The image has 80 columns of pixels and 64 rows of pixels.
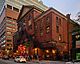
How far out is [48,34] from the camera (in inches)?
2514

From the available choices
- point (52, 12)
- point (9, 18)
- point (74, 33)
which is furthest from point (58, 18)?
point (9, 18)

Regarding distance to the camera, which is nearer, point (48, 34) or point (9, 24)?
point (48, 34)

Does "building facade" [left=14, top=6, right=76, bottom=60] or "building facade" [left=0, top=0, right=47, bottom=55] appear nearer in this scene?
"building facade" [left=14, top=6, right=76, bottom=60]

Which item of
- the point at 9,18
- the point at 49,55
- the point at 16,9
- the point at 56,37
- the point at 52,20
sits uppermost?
the point at 16,9

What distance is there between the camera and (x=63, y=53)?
200 ft

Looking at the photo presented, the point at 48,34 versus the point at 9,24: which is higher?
the point at 9,24

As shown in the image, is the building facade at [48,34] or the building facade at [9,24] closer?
the building facade at [48,34]

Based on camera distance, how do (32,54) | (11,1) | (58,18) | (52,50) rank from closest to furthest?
1. (52,50)
2. (58,18)
3. (32,54)
4. (11,1)

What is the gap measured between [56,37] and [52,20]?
18.4 feet

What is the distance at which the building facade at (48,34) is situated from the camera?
6084 centimetres

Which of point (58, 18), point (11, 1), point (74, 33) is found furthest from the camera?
point (11, 1)

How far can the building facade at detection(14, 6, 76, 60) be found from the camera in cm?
6084

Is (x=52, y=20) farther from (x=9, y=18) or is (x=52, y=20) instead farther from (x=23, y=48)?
(x=9, y=18)

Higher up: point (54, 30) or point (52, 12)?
point (52, 12)
